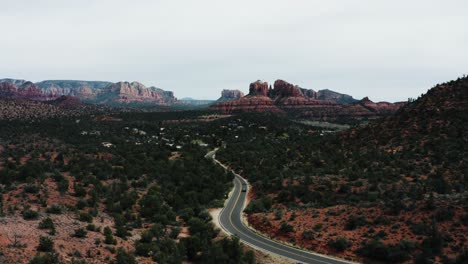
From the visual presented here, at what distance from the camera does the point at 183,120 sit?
596 ft

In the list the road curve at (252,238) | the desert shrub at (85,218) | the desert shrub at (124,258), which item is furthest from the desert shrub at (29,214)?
the road curve at (252,238)

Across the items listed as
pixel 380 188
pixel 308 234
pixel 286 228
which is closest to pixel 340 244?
pixel 308 234

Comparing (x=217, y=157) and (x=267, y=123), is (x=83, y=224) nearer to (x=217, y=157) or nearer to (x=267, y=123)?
(x=217, y=157)

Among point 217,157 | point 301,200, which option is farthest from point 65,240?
point 217,157

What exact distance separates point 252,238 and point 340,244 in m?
9.19

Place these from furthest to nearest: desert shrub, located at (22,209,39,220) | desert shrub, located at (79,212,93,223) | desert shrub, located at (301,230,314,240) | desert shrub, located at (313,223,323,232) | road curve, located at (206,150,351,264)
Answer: desert shrub, located at (313,223,323,232) < desert shrub, located at (301,230,314,240) < desert shrub, located at (79,212,93,223) < road curve, located at (206,150,351,264) < desert shrub, located at (22,209,39,220)

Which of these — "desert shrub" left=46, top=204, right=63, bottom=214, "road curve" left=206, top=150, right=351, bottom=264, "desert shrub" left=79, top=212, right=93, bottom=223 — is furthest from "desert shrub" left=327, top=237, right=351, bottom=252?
"desert shrub" left=46, top=204, right=63, bottom=214

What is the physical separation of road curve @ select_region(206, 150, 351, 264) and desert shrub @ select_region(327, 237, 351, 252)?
1.77 meters

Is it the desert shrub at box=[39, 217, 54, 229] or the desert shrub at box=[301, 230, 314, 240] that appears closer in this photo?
the desert shrub at box=[39, 217, 54, 229]

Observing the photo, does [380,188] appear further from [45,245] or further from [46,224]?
[45,245]

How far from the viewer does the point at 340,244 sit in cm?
3528

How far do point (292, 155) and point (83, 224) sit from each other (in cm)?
5349

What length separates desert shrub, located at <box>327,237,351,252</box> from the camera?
116 feet

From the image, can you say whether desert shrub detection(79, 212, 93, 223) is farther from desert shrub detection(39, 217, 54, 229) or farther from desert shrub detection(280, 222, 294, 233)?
desert shrub detection(280, 222, 294, 233)
